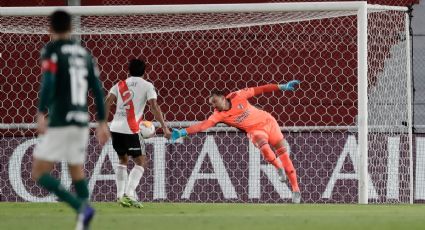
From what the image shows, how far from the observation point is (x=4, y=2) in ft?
52.8

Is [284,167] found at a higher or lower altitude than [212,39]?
lower

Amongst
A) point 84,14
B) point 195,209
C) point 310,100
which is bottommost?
point 195,209

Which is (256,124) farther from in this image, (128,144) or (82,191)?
(82,191)

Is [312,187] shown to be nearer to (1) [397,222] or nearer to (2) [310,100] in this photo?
(2) [310,100]

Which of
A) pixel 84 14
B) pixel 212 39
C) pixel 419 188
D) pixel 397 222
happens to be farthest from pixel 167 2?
pixel 397 222

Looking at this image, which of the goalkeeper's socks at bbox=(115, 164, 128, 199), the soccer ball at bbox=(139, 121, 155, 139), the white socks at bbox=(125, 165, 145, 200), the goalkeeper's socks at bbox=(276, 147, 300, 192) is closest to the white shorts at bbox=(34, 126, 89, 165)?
the white socks at bbox=(125, 165, 145, 200)

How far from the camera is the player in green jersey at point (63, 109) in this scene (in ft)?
23.4

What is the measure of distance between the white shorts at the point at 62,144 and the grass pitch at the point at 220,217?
965 mm

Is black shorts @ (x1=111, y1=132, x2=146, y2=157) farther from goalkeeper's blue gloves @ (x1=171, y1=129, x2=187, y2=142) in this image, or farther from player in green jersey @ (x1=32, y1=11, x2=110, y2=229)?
player in green jersey @ (x1=32, y1=11, x2=110, y2=229)

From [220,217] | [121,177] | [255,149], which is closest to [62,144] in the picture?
[220,217]

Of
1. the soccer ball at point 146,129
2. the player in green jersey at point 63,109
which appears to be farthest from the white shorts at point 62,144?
the soccer ball at point 146,129

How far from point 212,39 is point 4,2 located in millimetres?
3140

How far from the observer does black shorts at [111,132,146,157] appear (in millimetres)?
11266

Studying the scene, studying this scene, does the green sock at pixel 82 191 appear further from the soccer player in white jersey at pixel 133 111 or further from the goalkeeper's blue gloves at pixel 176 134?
the goalkeeper's blue gloves at pixel 176 134
